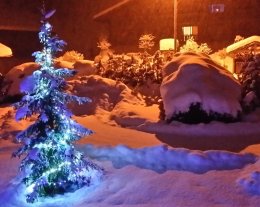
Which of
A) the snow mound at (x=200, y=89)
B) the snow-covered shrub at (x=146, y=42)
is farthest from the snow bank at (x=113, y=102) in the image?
the snow-covered shrub at (x=146, y=42)

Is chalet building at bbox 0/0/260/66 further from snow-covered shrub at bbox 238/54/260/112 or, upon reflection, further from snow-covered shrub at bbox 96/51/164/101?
snow-covered shrub at bbox 238/54/260/112

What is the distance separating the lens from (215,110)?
31.6ft

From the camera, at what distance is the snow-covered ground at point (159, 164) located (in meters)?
5.78

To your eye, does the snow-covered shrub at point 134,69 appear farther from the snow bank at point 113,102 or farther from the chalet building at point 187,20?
the chalet building at point 187,20

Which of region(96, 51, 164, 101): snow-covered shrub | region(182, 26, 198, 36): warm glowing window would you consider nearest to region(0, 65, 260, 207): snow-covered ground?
region(96, 51, 164, 101): snow-covered shrub

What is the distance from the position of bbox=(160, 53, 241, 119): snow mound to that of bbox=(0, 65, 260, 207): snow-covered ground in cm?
37

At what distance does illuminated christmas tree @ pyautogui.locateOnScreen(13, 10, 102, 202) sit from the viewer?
6059 millimetres

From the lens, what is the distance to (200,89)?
9766mm

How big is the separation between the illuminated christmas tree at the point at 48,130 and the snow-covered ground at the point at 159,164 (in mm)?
294

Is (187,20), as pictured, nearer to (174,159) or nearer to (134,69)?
(134,69)

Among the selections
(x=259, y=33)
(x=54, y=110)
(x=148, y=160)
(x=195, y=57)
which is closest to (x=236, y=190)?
(x=148, y=160)

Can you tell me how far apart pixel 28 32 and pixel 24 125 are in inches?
797

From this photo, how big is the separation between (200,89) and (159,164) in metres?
3.29

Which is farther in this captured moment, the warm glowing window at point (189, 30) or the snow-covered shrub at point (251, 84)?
Answer: the warm glowing window at point (189, 30)
